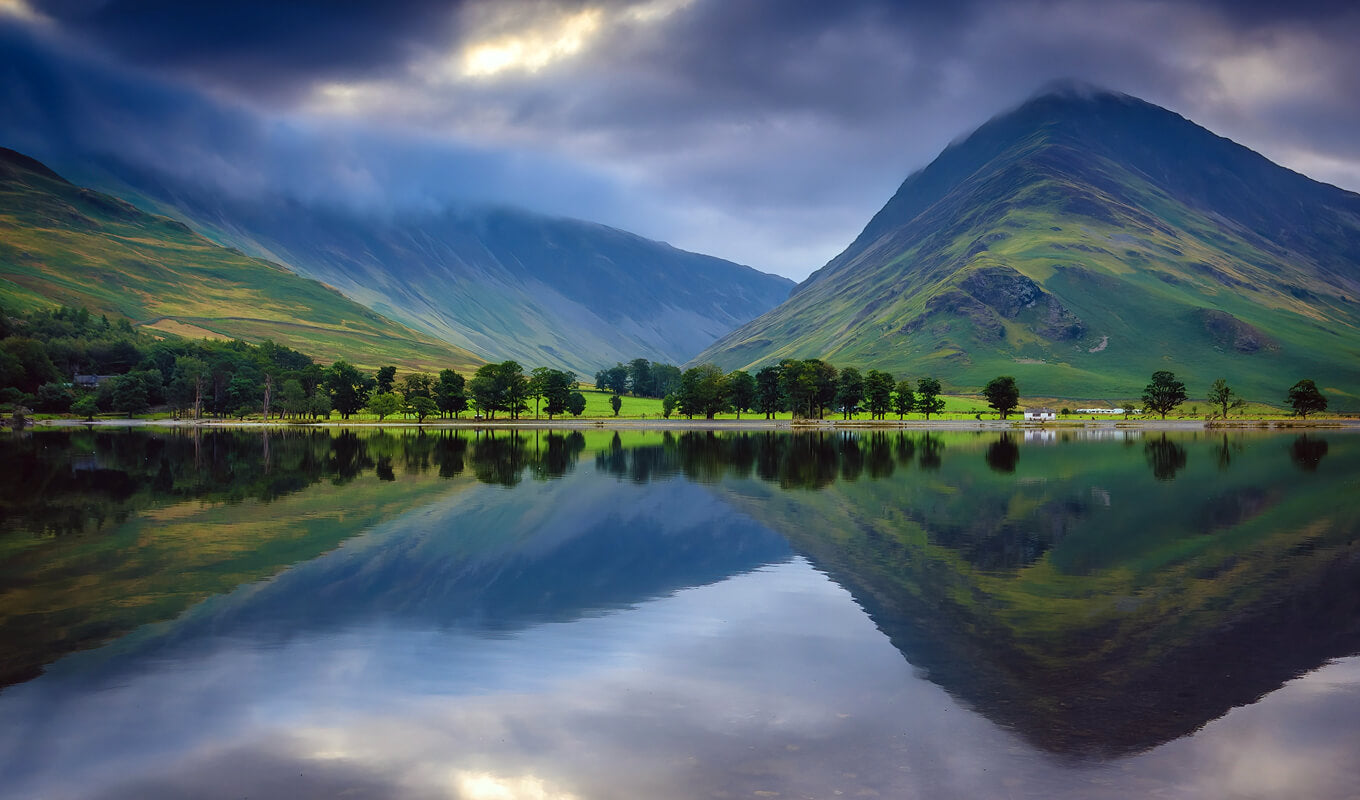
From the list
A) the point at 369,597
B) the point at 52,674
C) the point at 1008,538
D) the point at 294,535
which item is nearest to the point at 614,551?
the point at 369,597

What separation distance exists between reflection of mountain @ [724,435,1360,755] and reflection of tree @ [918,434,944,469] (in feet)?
72.5

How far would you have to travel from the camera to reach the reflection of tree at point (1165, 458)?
66.9 metres

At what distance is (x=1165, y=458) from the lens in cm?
8406

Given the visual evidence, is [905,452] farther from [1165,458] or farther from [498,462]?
[498,462]

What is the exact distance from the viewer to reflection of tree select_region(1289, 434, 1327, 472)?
73812 millimetres

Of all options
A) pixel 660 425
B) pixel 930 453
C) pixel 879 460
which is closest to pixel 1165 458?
pixel 930 453

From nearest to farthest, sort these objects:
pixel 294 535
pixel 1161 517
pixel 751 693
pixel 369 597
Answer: pixel 751 693 < pixel 369 597 < pixel 294 535 < pixel 1161 517

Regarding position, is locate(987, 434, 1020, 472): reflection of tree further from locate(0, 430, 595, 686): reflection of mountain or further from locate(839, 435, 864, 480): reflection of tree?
locate(0, 430, 595, 686): reflection of mountain

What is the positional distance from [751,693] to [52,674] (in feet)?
47.2

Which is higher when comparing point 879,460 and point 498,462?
point 879,460

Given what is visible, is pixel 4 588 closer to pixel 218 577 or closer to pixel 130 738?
pixel 218 577

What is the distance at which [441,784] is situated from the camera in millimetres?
13375

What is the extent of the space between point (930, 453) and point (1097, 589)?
223 feet

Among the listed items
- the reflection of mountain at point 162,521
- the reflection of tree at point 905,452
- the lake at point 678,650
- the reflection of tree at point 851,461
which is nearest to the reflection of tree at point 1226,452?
the reflection of tree at point 905,452
